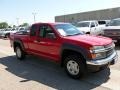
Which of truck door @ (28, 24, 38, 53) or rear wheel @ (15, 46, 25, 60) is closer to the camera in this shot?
truck door @ (28, 24, 38, 53)

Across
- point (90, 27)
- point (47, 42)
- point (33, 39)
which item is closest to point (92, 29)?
point (90, 27)

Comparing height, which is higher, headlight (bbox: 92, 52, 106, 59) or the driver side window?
the driver side window

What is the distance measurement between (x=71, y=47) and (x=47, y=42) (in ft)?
4.44

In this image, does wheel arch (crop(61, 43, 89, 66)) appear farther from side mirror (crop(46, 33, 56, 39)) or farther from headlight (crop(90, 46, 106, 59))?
side mirror (crop(46, 33, 56, 39))

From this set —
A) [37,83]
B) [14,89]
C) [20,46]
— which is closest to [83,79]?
[37,83]

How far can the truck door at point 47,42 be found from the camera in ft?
23.6

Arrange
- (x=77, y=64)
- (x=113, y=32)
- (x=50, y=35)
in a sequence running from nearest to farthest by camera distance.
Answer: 1. (x=77, y=64)
2. (x=50, y=35)
3. (x=113, y=32)

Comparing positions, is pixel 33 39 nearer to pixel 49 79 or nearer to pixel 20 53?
pixel 20 53

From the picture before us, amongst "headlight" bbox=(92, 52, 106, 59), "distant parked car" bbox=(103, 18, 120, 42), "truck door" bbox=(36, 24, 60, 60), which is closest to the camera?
"headlight" bbox=(92, 52, 106, 59)

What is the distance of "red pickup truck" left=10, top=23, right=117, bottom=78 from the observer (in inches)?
240

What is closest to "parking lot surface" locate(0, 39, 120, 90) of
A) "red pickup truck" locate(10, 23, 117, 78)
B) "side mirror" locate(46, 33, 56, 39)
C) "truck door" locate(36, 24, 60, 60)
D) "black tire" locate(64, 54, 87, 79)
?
"black tire" locate(64, 54, 87, 79)

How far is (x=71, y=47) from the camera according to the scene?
Result: 6508mm

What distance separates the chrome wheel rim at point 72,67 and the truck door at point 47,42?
68cm

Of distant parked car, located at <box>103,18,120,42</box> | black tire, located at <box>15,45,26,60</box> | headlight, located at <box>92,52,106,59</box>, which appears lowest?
black tire, located at <box>15,45,26,60</box>
